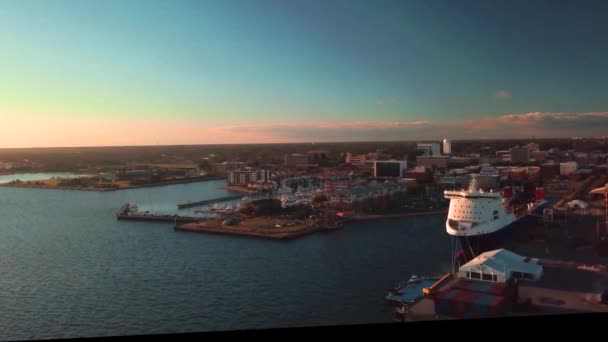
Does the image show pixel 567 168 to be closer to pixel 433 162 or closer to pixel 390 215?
pixel 433 162

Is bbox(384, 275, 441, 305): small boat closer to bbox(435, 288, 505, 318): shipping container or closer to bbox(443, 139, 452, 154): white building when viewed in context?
bbox(435, 288, 505, 318): shipping container

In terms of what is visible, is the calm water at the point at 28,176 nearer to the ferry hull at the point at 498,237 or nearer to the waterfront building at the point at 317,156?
the waterfront building at the point at 317,156

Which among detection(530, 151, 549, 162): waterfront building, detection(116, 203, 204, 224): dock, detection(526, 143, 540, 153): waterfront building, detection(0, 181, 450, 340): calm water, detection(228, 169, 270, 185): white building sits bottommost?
detection(0, 181, 450, 340): calm water

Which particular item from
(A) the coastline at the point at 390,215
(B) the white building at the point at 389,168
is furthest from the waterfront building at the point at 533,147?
(A) the coastline at the point at 390,215

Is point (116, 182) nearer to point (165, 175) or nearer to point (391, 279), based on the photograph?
point (165, 175)

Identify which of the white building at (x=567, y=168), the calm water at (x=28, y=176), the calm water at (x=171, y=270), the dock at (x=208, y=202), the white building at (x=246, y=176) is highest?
the calm water at (x=28, y=176)

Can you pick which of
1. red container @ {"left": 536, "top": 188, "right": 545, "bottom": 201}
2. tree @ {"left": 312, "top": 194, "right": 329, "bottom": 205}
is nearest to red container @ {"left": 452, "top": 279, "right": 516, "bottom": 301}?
red container @ {"left": 536, "top": 188, "right": 545, "bottom": 201}
